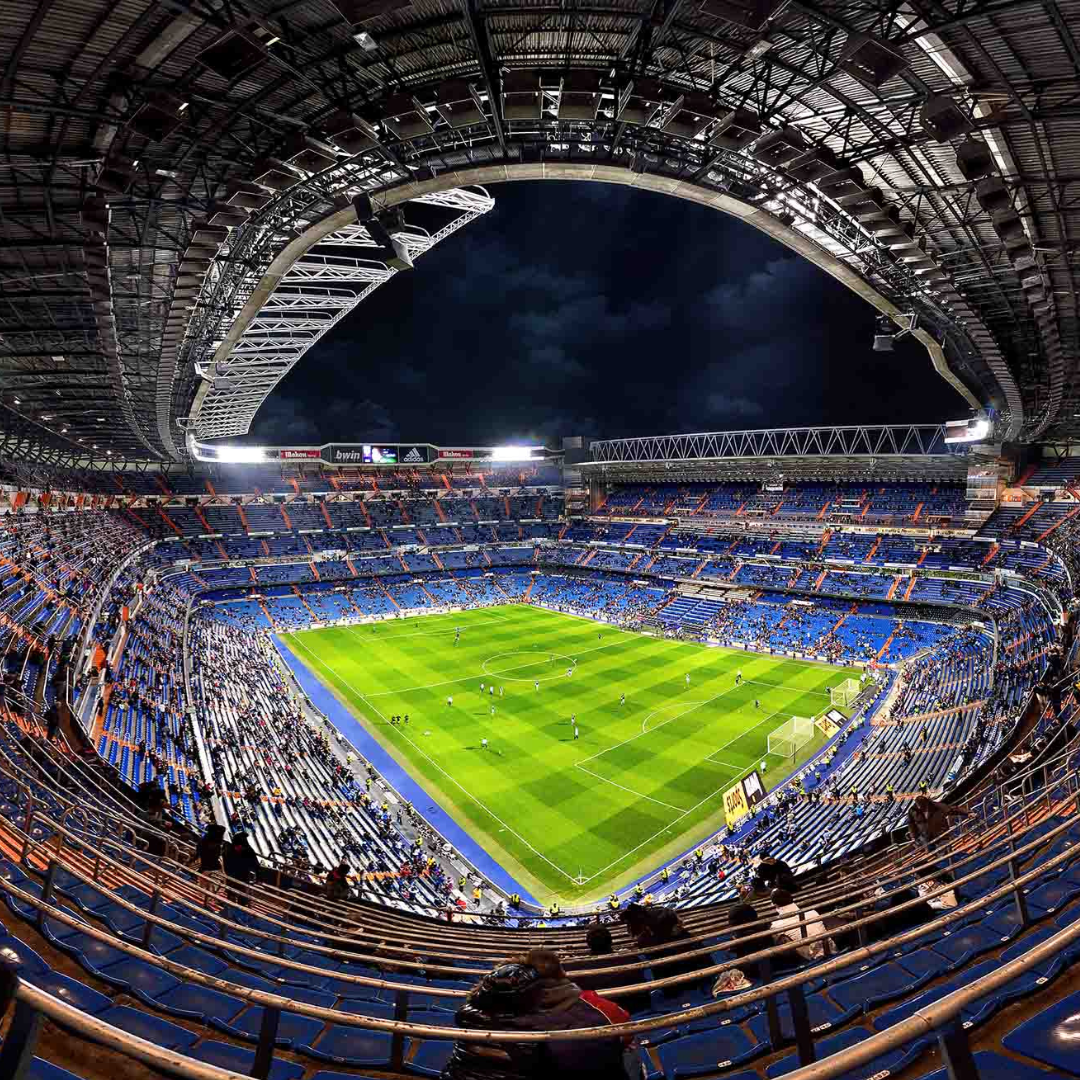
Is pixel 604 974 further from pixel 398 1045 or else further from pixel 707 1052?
pixel 398 1045

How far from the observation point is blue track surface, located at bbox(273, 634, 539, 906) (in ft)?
69.1

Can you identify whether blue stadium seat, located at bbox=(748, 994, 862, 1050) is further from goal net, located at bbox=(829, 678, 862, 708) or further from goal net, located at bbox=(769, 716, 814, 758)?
goal net, located at bbox=(829, 678, 862, 708)

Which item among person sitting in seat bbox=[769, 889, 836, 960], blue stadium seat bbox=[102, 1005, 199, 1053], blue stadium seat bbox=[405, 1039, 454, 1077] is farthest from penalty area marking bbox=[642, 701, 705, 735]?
blue stadium seat bbox=[102, 1005, 199, 1053]

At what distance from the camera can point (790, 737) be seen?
2983cm

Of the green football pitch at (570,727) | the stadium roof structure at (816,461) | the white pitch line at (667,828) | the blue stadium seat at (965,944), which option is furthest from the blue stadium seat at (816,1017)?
the stadium roof structure at (816,461)

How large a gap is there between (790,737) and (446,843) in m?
17.2

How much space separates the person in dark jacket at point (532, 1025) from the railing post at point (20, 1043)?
1.51 meters

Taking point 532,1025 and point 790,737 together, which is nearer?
point 532,1025

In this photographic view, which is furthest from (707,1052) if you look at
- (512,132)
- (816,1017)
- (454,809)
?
(454,809)

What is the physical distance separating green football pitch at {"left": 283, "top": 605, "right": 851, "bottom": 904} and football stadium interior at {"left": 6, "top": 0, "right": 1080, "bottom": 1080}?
0.31 meters

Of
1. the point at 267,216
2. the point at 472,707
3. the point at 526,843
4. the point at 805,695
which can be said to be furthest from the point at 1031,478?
the point at 267,216

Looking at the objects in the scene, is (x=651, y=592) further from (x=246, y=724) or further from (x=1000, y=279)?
(x=1000, y=279)

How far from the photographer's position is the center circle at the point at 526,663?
41.3 m

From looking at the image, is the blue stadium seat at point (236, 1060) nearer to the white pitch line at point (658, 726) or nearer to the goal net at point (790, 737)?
the white pitch line at point (658, 726)
